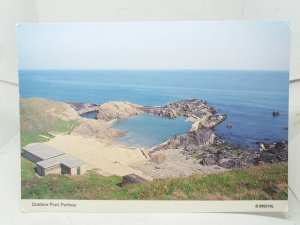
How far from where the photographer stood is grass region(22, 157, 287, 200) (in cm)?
102

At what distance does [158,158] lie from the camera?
3.43 ft

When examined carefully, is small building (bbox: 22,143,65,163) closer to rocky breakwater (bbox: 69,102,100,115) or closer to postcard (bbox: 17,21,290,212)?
postcard (bbox: 17,21,290,212)

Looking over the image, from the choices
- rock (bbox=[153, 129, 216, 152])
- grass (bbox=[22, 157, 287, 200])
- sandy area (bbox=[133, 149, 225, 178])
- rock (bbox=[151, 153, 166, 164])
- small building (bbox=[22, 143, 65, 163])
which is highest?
rock (bbox=[153, 129, 216, 152])

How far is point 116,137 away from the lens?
1.06 m

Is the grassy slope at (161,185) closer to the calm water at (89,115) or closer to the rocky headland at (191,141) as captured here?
the rocky headland at (191,141)

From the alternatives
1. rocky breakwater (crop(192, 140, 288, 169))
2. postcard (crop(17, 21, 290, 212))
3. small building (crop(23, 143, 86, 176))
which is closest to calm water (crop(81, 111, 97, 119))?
postcard (crop(17, 21, 290, 212))

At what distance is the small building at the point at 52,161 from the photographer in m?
1.04

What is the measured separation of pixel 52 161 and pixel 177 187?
40 cm

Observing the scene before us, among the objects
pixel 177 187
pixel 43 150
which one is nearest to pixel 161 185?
pixel 177 187

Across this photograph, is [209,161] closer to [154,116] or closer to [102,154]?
[154,116]

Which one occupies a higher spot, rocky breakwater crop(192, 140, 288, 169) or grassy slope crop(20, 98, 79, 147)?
grassy slope crop(20, 98, 79, 147)

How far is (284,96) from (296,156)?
0.27 m

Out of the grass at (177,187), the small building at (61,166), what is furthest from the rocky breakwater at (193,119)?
the small building at (61,166)

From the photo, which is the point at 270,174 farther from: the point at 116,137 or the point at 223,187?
the point at 116,137
